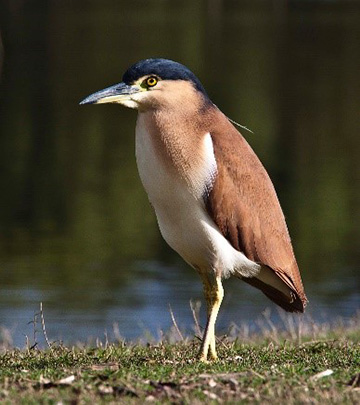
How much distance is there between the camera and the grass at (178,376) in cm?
660

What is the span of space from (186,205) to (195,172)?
0.75 ft

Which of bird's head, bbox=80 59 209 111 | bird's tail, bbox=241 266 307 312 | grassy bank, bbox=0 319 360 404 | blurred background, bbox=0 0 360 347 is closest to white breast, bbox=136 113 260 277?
bird's head, bbox=80 59 209 111

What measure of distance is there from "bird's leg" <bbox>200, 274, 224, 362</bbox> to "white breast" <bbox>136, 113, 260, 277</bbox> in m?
0.21

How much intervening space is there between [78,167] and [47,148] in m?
2.91

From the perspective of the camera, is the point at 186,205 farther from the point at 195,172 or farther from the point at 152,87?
the point at 152,87

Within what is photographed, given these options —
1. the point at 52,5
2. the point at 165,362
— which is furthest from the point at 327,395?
the point at 52,5

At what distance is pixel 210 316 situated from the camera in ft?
28.0

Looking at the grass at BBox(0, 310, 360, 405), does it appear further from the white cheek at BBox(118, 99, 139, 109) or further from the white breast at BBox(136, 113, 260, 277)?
the white cheek at BBox(118, 99, 139, 109)

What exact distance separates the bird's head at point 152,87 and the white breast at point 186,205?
0.54ft

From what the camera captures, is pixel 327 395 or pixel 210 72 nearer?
pixel 327 395

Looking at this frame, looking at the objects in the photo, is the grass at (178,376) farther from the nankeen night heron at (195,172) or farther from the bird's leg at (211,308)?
the nankeen night heron at (195,172)

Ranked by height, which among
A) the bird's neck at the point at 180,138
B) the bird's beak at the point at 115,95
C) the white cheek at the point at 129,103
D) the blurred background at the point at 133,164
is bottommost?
the blurred background at the point at 133,164

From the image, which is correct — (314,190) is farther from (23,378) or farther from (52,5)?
(52,5)

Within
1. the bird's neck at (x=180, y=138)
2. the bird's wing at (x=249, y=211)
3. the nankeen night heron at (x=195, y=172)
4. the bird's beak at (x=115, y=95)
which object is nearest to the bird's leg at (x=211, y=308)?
the nankeen night heron at (x=195, y=172)
